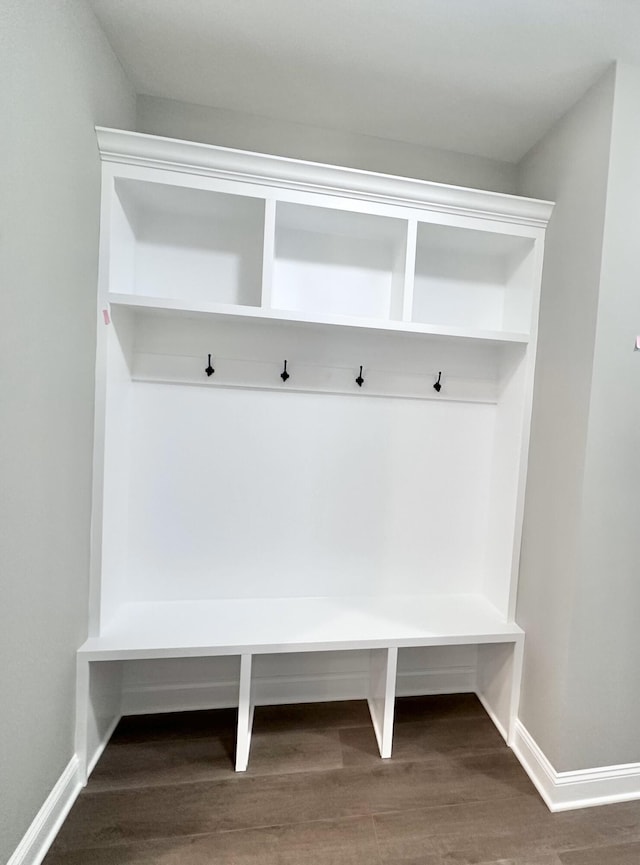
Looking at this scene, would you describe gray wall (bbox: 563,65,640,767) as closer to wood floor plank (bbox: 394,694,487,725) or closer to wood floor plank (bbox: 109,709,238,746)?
wood floor plank (bbox: 394,694,487,725)

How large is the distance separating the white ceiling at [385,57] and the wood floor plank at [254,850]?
2.53 metres

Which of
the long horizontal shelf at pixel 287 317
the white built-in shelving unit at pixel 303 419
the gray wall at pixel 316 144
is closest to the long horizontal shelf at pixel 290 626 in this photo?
the white built-in shelving unit at pixel 303 419

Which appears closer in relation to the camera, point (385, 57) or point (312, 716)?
point (385, 57)

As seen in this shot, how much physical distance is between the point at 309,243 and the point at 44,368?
1127 mm

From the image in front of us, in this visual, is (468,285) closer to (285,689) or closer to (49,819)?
(285,689)

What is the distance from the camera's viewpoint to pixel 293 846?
1.22 metres

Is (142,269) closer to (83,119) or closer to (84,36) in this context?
(83,119)

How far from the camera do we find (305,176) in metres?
1.40

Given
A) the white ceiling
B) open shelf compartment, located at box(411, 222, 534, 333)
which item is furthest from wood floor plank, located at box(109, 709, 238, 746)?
the white ceiling

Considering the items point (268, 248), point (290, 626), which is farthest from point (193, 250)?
point (290, 626)

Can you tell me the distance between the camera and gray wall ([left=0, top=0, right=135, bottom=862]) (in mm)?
959

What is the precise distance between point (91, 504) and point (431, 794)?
5.22ft

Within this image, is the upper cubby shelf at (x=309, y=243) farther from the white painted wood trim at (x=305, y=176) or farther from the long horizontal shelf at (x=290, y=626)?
the long horizontal shelf at (x=290, y=626)

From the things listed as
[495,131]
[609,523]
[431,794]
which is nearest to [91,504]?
[431,794]
